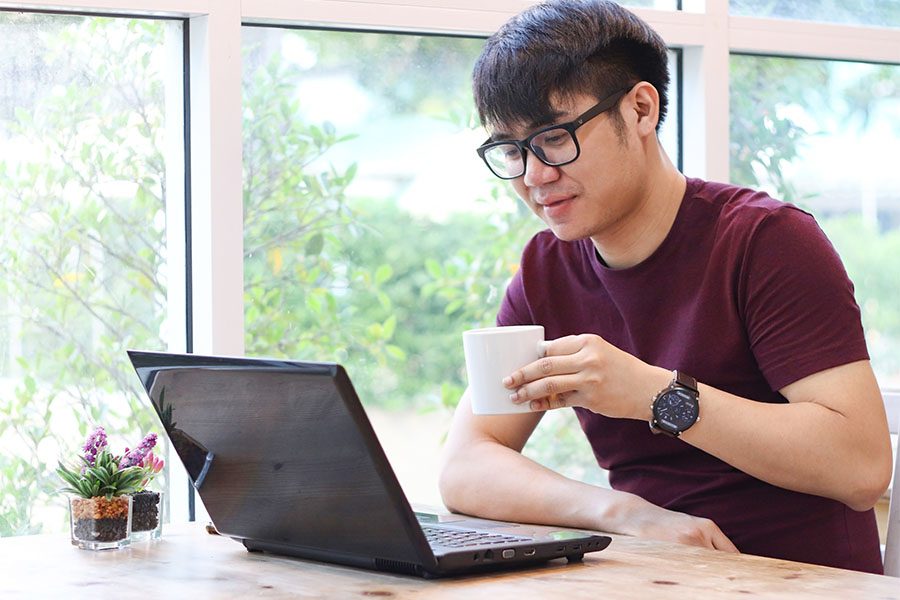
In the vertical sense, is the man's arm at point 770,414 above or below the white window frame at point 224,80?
below

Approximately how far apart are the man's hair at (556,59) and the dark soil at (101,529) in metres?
0.73

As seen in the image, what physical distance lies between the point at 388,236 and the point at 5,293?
727mm

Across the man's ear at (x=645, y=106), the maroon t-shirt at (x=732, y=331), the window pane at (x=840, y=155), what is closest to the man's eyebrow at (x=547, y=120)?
the man's ear at (x=645, y=106)

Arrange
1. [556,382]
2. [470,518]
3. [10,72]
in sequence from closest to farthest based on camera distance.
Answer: [556,382]
[470,518]
[10,72]

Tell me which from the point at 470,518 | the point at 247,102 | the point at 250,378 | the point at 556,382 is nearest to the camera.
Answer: the point at 250,378

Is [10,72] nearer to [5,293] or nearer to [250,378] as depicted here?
[5,293]

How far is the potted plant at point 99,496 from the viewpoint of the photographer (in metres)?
1.46

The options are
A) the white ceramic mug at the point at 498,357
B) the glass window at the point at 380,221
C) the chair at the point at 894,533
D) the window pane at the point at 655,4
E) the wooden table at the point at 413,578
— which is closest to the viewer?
Answer: the wooden table at the point at 413,578

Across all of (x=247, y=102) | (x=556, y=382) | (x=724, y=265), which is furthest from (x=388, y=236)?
(x=556, y=382)

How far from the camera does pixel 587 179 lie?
1729mm

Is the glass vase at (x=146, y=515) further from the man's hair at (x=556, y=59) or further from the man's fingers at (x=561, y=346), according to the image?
the man's hair at (x=556, y=59)

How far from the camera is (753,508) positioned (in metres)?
1.72

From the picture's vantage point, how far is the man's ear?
1.78 meters

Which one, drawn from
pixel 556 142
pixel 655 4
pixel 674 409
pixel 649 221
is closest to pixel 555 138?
pixel 556 142
